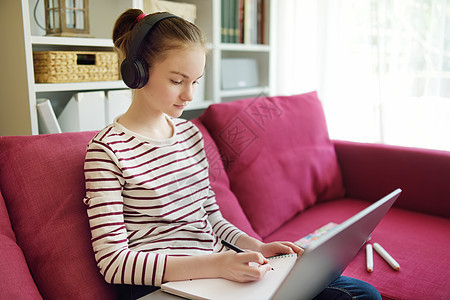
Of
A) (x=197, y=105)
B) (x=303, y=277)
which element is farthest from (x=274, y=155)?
(x=303, y=277)

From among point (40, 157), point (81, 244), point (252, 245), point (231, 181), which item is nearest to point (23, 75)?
point (40, 157)

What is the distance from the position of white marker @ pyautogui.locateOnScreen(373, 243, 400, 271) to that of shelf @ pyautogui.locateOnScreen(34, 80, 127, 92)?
99 cm

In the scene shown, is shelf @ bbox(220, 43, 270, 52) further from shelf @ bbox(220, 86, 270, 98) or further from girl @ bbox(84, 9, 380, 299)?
girl @ bbox(84, 9, 380, 299)

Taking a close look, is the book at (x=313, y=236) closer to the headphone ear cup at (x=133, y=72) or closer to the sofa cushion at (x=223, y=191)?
the sofa cushion at (x=223, y=191)

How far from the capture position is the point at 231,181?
4.68 ft

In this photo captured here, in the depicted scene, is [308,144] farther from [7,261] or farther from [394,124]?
[7,261]

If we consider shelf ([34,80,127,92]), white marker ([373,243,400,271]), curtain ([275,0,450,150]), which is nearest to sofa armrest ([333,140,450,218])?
curtain ([275,0,450,150])

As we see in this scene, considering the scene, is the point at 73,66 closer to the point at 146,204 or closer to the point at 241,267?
the point at 146,204

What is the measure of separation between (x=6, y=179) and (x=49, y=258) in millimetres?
Result: 204

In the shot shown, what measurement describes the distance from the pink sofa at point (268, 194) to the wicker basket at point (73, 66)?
1.13ft

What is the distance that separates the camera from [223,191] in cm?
132

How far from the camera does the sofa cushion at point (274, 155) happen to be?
1.43 meters

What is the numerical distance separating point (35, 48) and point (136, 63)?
2.47 ft

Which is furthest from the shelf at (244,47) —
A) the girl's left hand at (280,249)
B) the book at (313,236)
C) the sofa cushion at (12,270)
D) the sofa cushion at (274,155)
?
the sofa cushion at (12,270)
